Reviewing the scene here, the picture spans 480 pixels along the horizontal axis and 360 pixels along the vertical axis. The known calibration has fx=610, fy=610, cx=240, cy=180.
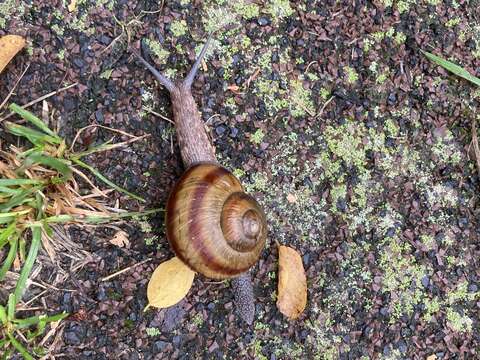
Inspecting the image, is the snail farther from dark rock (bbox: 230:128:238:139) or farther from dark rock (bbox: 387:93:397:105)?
dark rock (bbox: 387:93:397:105)

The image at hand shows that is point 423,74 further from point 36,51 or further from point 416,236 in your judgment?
point 36,51

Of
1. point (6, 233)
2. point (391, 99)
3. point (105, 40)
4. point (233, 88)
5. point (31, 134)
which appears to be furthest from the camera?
point (391, 99)

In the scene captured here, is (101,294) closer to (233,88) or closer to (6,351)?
(6,351)

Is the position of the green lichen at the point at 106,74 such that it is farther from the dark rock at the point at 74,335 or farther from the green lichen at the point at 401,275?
the green lichen at the point at 401,275

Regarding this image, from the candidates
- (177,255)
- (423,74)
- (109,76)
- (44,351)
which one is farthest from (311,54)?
(44,351)

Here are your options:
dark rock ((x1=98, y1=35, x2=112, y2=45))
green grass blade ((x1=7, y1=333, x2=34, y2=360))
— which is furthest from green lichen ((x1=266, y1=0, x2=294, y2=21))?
green grass blade ((x1=7, y1=333, x2=34, y2=360))

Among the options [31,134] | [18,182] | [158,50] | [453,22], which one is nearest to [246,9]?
[158,50]
